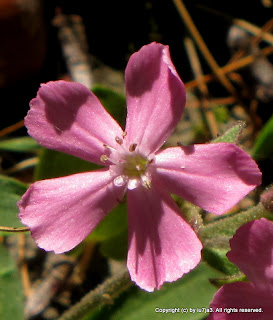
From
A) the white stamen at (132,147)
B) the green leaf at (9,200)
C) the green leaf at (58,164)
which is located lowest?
the green leaf at (9,200)

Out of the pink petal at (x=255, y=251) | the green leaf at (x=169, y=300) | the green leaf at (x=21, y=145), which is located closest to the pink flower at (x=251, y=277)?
the pink petal at (x=255, y=251)

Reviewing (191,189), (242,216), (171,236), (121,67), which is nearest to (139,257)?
(171,236)

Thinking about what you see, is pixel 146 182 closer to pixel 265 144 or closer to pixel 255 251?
pixel 255 251

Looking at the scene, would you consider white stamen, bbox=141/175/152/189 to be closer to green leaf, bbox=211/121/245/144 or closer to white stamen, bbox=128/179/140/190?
white stamen, bbox=128/179/140/190

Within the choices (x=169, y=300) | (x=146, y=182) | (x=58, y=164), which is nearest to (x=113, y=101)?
(x=58, y=164)

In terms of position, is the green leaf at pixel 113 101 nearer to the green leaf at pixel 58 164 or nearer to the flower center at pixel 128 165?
the green leaf at pixel 58 164

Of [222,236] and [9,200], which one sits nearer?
[222,236]
